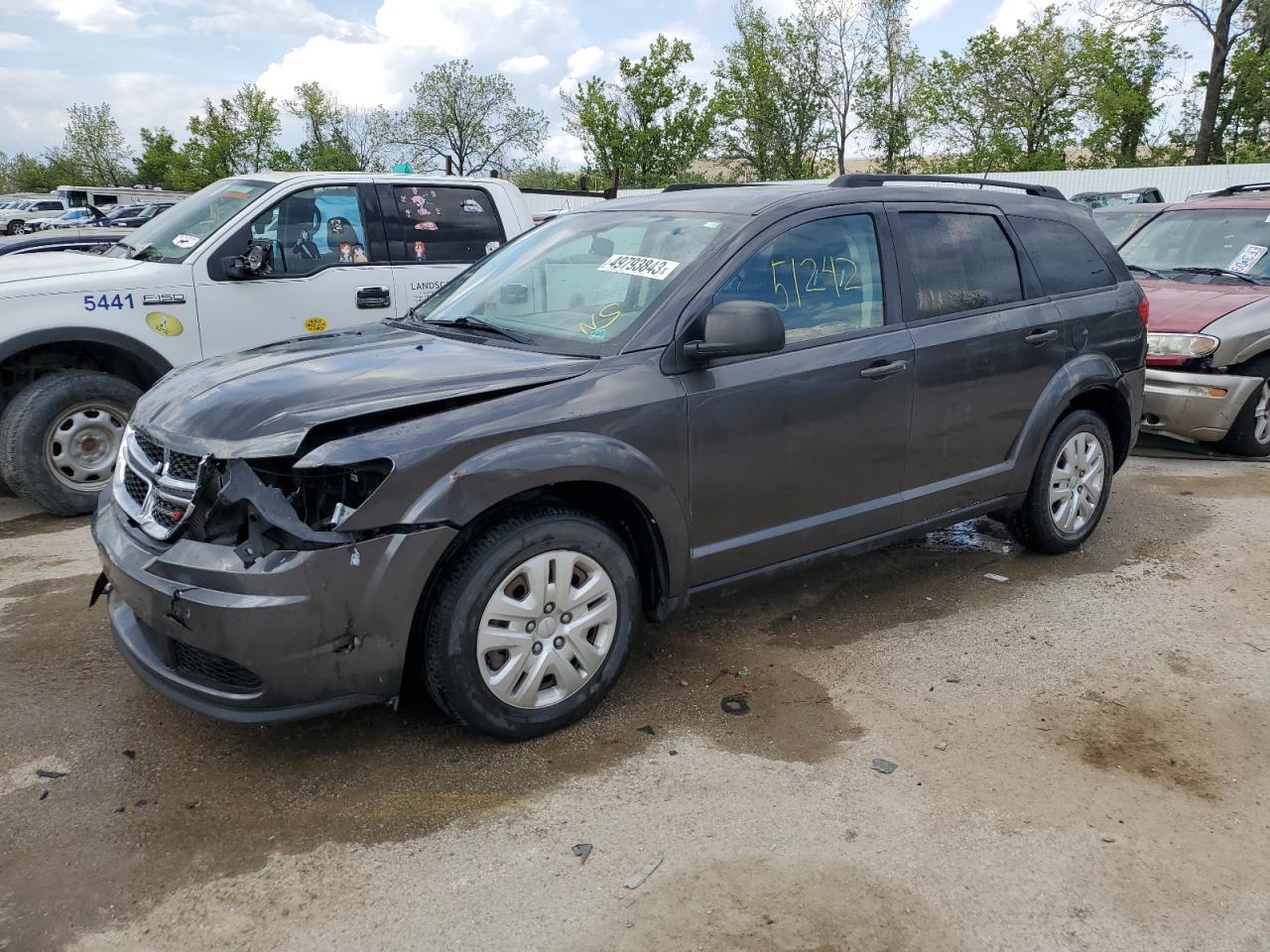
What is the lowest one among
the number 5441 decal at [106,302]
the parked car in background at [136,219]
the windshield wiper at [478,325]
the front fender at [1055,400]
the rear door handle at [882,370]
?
the front fender at [1055,400]

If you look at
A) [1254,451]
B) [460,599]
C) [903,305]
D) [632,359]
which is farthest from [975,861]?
[1254,451]

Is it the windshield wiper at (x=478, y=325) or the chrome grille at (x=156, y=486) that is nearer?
the chrome grille at (x=156, y=486)

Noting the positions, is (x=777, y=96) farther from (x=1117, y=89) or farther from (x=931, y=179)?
(x=931, y=179)

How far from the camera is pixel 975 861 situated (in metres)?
2.63

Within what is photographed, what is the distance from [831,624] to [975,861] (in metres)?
1.62

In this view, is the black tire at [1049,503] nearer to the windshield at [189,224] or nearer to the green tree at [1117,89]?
the windshield at [189,224]

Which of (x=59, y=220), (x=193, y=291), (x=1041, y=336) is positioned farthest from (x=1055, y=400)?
(x=59, y=220)

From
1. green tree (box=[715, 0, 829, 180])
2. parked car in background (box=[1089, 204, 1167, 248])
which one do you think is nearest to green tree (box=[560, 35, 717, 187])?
green tree (box=[715, 0, 829, 180])

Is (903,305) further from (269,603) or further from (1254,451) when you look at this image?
(1254,451)

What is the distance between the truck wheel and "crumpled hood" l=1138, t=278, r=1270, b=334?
22.2 ft

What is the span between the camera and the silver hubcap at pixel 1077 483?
A: 15.7 ft

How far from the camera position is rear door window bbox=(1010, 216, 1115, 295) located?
182 inches

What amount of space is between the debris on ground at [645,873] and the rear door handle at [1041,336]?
9.75 ft

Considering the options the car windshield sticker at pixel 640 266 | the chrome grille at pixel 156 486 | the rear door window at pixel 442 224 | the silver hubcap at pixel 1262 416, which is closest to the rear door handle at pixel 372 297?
the rear door window at pixel 442 224
